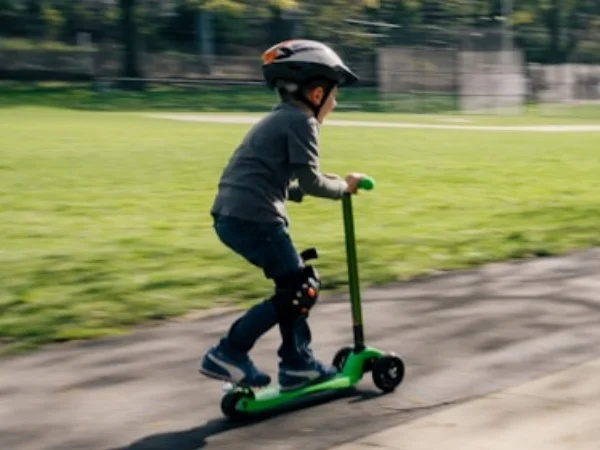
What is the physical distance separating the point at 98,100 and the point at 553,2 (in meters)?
29.3

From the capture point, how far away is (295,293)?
5.50 metres

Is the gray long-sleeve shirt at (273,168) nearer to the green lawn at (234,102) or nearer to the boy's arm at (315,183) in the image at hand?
the boy's arm at (315,183)

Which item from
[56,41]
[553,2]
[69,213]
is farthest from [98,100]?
[69,213]

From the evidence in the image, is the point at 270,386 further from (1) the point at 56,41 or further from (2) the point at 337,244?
(1) the point at 56,41

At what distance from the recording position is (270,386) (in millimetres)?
5730

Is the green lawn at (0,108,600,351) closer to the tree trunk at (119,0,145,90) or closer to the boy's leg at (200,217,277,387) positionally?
the boy's leg at (200,217,277,387)

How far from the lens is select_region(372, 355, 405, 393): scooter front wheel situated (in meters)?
5.81

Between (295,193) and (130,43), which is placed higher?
(295,193)

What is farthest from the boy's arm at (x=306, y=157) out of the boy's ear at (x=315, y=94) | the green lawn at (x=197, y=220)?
the green lawn at (x=197, y=220)

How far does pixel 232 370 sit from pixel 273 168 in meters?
0.82

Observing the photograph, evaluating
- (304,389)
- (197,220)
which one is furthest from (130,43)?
(304,389)

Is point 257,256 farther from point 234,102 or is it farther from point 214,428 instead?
point 234,102

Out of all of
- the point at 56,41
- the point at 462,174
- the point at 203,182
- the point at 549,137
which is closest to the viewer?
the point at 203,182

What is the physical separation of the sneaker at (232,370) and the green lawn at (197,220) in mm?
1742
